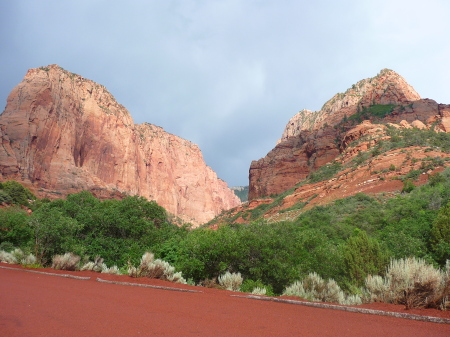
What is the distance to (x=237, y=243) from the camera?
12.2m

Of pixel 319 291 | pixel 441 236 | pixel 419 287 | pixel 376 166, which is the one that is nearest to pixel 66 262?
pixel 319 291

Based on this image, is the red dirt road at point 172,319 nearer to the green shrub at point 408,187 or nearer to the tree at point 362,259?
the tree at point 362,259

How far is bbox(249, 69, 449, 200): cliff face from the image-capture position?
68.0 meters

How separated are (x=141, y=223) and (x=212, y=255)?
6491mm

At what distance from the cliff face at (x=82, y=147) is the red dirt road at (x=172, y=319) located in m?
65.3

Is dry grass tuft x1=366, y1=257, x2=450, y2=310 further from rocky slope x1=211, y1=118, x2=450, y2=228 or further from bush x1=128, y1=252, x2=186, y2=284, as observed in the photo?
rocky slope x1=211, y1=118, x2=450, y2=228

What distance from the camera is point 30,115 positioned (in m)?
69.6

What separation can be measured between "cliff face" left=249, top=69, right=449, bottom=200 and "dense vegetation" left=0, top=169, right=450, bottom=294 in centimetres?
4862

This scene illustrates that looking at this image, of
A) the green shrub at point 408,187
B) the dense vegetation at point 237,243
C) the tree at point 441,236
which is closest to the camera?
the dense vegetation at point 237,243

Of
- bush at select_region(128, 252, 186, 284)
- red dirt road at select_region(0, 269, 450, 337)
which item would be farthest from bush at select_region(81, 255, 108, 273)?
red dirt road at select_region(0, 269, 450, 337)

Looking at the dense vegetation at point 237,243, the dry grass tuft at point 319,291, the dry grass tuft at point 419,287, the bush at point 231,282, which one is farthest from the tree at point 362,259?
the dry grass tuft at point 419,287

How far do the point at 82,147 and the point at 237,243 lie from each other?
3269 inches

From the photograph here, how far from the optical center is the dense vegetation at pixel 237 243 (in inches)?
480

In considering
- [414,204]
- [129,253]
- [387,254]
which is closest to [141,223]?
[129,253]
